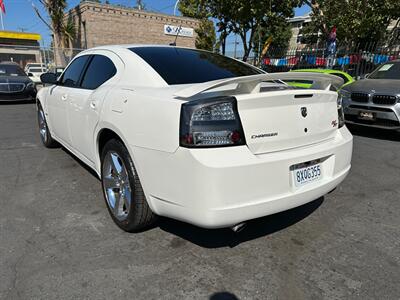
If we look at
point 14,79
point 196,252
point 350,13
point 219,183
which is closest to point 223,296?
point 196,252

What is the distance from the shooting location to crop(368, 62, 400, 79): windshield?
22.9 feet

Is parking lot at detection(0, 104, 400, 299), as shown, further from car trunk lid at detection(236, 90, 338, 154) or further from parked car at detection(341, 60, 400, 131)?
parked car at detection(341, 60, 400, 131)

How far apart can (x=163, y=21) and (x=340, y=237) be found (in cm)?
2780

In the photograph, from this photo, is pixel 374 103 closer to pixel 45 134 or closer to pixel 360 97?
pixel 360 97

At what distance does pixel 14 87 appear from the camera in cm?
1145

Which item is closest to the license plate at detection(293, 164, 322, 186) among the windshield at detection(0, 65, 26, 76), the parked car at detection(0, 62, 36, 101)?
the parked car at detection(0, 62, 36, 101)

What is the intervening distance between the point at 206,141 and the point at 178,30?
2850cm

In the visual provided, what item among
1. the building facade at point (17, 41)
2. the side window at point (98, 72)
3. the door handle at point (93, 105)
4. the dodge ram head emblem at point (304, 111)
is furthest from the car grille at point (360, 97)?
the building facade at point (17, 41)

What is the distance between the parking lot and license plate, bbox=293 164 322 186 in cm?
57

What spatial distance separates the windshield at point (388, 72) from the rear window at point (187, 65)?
16.6ft

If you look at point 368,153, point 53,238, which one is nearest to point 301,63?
point 368,153

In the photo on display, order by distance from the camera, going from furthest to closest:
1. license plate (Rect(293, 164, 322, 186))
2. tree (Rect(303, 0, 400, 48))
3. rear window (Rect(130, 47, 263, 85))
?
tree (Rect(303, 0, 400, 48))
rear window (Rect(130, 47, 263, 85))
license plate (Rect(293, 164, 322, 186))

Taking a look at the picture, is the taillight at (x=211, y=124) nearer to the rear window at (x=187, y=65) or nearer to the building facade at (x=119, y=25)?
the rear window at (x=187, y=65)

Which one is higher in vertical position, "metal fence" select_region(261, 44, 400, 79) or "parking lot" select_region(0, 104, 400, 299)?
"metal fence" select_region(261, 44, 400, 79)
